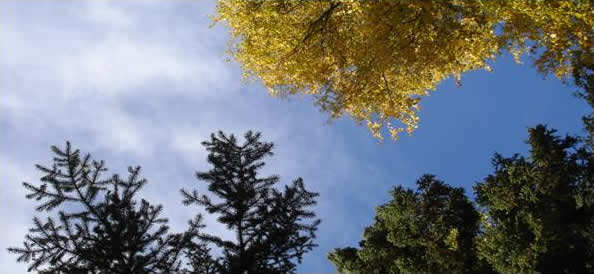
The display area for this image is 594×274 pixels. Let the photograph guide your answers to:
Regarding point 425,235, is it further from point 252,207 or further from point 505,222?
point 252,207

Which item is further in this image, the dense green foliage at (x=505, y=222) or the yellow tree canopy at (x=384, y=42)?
the dense green foliage at (x=505, y=222)

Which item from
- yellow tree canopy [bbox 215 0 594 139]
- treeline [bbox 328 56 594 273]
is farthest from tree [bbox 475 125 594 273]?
yellow tree canopy [bbox 215 0 594 139]

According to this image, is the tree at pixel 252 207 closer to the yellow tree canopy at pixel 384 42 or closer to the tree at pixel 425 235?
the yellow tree canopy at pixel 384 42

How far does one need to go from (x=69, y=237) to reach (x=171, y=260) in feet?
6.51

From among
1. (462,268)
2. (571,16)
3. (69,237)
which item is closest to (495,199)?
(462,268)

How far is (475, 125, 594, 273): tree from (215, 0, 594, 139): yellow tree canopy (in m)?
5.35

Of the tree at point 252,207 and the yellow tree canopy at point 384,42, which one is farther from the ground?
the yellow tree canopy at point 384,42

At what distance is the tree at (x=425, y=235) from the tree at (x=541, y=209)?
4.58ft

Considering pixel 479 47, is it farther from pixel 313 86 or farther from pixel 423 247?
pixel 423 247

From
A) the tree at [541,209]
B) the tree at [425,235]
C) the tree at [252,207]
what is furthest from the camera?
the tree at [425,235]

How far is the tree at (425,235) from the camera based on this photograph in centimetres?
1856

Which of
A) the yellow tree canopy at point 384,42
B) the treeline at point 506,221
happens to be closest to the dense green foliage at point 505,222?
the treeline at point 506,221

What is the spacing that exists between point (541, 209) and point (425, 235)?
4516 mm

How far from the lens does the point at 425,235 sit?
19.7m
